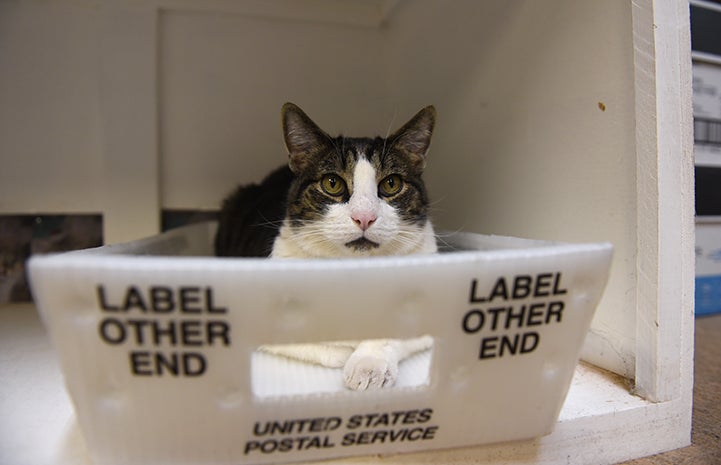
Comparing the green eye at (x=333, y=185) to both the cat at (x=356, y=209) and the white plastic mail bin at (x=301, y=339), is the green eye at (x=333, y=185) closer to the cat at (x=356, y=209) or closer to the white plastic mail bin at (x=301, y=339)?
the cat at (x=356, y=209)

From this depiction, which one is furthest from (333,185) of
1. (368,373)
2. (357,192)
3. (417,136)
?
(368,373)

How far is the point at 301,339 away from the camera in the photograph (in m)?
0.50

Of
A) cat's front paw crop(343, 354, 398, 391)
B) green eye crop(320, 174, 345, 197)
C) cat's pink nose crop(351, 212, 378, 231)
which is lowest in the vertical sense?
cat's front paw crop(343, 354, 398, 391)

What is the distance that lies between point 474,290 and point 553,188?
62 cm

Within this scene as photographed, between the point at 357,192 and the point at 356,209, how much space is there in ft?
0.22

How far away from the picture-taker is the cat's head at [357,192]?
856mm

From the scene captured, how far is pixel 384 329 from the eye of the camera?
51 cm

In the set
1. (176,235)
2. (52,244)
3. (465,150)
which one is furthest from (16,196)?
(465,150)

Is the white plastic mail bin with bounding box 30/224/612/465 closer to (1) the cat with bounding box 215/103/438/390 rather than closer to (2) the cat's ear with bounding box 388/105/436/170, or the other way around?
(1) the cat with bounding box 215/103/438/390

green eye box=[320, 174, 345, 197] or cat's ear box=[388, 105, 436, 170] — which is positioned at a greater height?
cat's ear box=[388, 105, 436, 170]

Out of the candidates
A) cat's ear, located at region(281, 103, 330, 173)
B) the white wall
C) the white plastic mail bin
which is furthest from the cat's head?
the white wall

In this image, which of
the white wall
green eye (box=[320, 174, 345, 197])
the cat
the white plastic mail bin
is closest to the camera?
the white plastic mail bin

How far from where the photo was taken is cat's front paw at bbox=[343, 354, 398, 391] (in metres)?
0.67

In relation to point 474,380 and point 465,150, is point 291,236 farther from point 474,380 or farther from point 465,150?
point 465,150
